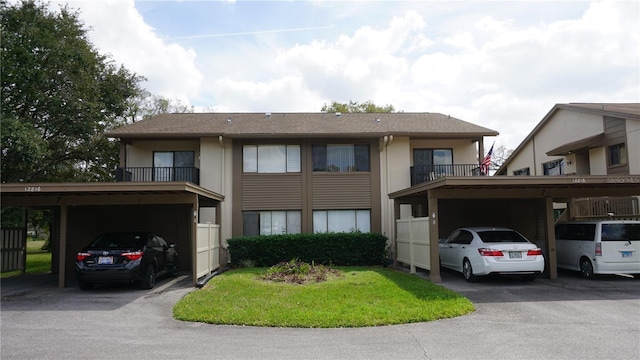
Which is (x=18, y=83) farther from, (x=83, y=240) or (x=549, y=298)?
(x=549, y=298)

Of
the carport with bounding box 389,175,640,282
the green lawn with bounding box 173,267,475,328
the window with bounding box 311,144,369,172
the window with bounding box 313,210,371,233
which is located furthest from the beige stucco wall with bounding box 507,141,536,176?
the green lawn with bounding box 173,267,475,328

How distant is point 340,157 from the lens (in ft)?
62.8

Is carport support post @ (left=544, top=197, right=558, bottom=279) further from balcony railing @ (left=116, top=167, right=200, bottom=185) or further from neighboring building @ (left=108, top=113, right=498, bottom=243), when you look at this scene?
balcony railing @ (left=116, top=167, right=200, bottom=185)

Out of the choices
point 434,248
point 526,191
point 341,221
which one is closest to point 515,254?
point 434,248

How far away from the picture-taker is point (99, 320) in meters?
8.74

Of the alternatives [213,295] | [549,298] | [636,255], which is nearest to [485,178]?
[549,298]

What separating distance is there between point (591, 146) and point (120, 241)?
63.4 ft

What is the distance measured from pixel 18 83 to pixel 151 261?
11.2 metres

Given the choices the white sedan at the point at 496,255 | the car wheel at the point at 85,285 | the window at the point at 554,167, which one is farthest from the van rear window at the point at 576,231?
the car wheel at the point at 85,285

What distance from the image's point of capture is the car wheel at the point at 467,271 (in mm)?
12688

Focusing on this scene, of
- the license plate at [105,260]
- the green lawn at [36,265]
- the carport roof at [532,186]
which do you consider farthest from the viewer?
the green lawn at [36,265]

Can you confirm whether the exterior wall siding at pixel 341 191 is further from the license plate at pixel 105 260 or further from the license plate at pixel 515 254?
the license plate at pixel 105 260

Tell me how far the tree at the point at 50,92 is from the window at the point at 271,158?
7.43m

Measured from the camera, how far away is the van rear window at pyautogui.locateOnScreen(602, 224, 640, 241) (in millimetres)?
12680
